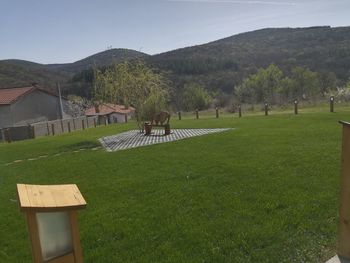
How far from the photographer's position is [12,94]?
37.1 meters

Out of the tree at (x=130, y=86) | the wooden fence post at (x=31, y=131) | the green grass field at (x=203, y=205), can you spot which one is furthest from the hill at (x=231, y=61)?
the green grass field at (x=203, y=205)

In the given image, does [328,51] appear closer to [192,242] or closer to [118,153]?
[118,153]

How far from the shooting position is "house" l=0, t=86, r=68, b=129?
35.5m

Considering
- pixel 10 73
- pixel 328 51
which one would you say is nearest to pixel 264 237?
pixel 10 73

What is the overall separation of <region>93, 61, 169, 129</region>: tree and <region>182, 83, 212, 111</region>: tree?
34.9 metres

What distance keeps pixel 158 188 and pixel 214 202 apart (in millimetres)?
1383

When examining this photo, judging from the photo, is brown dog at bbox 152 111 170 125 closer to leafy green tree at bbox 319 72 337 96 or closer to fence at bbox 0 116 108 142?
fence at bbox 0 116 108 142

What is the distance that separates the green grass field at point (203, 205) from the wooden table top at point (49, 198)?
151cm

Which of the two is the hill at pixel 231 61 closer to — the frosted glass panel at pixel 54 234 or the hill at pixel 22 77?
the hill at pixel 22 77

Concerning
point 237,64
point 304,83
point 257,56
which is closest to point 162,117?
point 304,83

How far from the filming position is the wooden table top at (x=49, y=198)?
254cm

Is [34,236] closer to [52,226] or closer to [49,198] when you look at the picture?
[52,226]

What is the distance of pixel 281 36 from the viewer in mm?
101438

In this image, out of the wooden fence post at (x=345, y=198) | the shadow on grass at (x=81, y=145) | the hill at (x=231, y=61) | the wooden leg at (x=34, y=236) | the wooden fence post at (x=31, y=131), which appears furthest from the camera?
the hill at (x=231, y=61)
